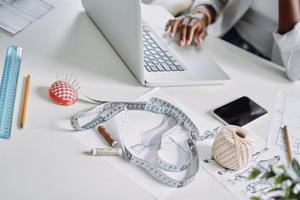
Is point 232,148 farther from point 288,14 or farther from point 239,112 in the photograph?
point 288,14

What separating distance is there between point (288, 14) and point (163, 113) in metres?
0.52

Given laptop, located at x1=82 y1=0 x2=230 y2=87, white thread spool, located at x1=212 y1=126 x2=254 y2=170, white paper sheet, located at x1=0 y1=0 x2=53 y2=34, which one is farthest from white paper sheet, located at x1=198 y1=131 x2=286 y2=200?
white paper sheet, located at x1=0 y1=0 x2=53 y2=34

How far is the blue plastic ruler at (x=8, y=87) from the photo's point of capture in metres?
0.88

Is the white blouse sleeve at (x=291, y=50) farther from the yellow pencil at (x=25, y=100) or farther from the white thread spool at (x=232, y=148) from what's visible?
the yellow pencil at (x=25, y=100)

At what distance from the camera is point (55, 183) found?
79 centimetres

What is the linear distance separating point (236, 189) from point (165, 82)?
0.32 meters

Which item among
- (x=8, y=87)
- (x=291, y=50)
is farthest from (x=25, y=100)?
(x=291, y=50)

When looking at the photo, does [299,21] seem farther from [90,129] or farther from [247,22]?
[90,129]

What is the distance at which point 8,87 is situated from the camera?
969 mm

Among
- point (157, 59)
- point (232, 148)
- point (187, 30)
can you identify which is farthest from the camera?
point (187, 30)

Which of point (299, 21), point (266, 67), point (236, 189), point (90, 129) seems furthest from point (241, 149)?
point (299, 21)

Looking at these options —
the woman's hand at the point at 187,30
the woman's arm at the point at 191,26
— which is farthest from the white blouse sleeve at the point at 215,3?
the woman's hand at the point at 187,30

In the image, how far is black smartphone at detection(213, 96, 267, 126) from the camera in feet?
3.30

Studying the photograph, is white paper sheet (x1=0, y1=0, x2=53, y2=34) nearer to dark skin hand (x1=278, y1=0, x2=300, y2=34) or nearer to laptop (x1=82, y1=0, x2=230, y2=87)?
laptop (x1=82, y1=0, x2=230, y2=87)
